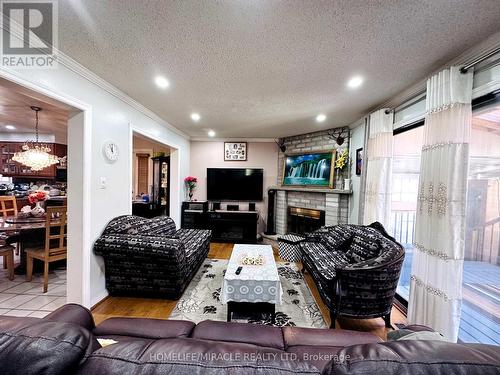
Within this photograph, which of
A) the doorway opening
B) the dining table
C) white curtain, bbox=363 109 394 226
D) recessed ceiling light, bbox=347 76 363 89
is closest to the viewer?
recessed ceiling light, bbox=347 76 363 89

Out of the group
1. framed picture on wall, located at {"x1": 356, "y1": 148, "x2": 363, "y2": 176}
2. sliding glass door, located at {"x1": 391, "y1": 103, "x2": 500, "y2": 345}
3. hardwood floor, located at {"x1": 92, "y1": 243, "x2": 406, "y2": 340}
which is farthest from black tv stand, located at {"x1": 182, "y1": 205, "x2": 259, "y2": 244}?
sliding glass door, located at {"x1": 391, "y1": 103, "x2": 500, "y2": 345}

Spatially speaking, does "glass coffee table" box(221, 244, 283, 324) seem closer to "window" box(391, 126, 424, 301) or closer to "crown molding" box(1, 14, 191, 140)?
"window" box(391, 126, 424, 301)

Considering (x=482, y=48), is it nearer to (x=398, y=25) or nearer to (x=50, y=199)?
(x=398, y=25)

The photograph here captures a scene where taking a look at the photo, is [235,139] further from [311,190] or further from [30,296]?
[30,296]

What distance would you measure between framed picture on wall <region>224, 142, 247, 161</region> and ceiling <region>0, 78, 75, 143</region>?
3148 millimetres

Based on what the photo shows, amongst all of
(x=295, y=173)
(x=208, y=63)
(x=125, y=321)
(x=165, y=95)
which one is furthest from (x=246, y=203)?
(x=125, y=321)

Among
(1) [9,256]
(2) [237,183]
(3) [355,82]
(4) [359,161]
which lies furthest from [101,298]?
(4) [359,161]

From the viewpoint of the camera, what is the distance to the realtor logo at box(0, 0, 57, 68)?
1425 millimetres

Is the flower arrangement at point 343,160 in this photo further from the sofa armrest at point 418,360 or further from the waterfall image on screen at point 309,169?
the sofa armrest at point 418,360

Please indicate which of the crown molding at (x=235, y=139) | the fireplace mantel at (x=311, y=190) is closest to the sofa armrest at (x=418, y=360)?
the fireplace mantel at (x=311, y=190)

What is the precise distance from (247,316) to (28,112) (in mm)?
4889

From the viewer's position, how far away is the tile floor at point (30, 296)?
7.48ft

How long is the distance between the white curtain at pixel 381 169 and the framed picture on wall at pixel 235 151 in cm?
308

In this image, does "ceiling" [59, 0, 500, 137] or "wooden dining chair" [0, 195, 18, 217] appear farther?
"wooden dining chair" [0, 195, 18, 217]
